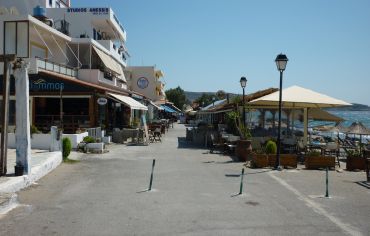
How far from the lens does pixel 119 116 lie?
34625 mm

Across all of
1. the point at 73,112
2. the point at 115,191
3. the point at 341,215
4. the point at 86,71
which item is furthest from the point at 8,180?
the point at 86,71

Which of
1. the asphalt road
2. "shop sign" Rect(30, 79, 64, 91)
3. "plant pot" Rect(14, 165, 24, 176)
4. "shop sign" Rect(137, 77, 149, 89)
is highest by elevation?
"shop sign" Rect(137, 77, 149, 89)

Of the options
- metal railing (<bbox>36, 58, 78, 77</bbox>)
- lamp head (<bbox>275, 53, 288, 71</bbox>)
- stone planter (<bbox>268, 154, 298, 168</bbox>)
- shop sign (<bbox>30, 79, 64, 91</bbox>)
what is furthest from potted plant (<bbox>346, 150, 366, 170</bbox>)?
metal railing (<bbox>36, 58, 78, 77</bbox>)

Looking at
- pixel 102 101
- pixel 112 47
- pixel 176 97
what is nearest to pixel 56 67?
pixel 102 101

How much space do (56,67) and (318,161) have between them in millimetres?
17547

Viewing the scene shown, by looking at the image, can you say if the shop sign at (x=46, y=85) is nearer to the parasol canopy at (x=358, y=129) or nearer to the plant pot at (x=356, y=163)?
the plant pot at (x=356, y=163)

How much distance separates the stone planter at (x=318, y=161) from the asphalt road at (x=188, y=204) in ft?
2.05

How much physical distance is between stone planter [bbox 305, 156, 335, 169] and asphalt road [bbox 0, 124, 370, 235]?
624 mm

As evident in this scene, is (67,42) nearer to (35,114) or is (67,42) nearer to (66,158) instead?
(35,114)

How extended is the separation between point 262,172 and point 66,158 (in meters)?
7.18

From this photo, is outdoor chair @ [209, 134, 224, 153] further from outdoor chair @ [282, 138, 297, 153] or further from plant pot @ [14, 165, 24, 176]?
plant pot @ [14, 165, 24, 176]

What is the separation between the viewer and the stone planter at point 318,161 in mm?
14375

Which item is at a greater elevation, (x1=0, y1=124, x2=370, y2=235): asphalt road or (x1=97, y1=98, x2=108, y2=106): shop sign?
(x1=97, y1=98, x2=108, y2=106): shop sign

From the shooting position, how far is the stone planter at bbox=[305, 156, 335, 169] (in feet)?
47.2
